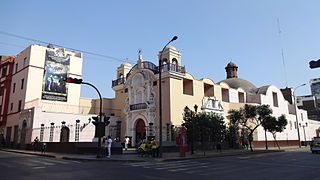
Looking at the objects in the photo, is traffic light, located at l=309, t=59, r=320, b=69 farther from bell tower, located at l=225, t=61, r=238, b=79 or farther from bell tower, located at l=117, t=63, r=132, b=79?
bell tower, located at l=225, t=61, r=238, b=79

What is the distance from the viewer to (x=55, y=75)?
38250 millimetres

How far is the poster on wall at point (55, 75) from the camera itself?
36938 mm

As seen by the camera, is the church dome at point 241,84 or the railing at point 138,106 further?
the church dome at point 241,84

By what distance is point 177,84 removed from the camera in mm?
32781

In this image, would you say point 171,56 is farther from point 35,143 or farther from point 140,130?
point 35,143

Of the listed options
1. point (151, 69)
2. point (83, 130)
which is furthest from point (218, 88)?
point (83, 130)

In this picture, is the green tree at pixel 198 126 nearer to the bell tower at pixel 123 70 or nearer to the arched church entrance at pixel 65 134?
the arched church entrance at pixel 65 134

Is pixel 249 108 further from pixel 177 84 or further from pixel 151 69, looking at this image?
pixel 151 69

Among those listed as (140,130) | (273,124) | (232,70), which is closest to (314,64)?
(273,124)

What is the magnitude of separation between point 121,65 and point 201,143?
66.1 feet

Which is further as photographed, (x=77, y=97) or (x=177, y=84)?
(x=77, y=97)

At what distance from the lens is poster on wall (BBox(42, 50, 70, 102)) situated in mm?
36938

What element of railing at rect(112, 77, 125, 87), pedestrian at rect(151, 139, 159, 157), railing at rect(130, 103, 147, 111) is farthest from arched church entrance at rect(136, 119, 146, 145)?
pedestrian at rect(151, 139, 159, 157)

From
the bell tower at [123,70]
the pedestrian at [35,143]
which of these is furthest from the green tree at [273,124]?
the pedestrian at [35,143]
